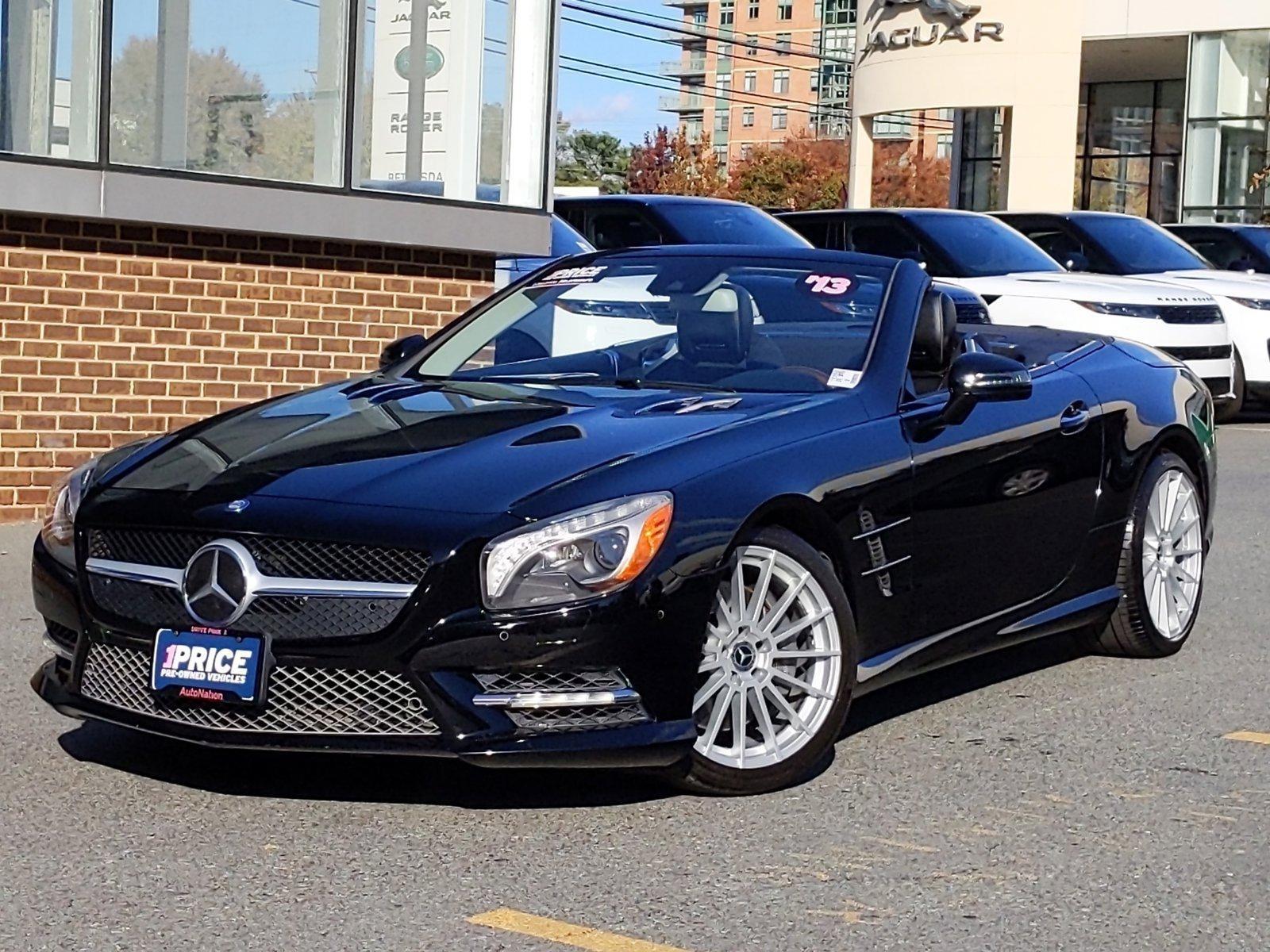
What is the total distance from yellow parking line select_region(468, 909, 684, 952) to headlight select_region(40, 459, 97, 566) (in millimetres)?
1633

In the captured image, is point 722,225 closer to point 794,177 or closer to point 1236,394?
point 1236,394

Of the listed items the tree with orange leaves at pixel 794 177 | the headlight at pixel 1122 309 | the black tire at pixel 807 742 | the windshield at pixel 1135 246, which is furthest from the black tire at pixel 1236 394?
the tree with orange leaves at pixel 794 177

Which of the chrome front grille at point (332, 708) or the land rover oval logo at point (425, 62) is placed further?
the land rover oval logo at point (425, 62)

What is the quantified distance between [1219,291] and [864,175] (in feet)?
97.5

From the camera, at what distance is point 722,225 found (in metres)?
15.7

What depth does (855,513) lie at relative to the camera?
5633 millimetres

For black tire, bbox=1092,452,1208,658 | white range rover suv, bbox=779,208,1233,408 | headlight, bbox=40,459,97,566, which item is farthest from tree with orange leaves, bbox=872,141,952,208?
headlight, bbox=40,459,97,566

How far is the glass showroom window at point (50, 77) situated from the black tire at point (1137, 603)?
5772mm

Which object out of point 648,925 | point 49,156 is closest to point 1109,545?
point 648,925

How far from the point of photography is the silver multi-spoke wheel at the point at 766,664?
17.1ft

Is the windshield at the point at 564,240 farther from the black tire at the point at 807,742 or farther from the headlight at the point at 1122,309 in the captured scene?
the black tire at the point at 807,742

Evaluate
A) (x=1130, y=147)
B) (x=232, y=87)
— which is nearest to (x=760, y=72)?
(x=1130, y=147)

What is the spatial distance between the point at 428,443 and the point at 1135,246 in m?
14.2

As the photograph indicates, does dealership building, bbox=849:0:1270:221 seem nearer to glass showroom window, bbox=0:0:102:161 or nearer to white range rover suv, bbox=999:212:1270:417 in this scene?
white range rover suv, bbox=999:212:1270:417
